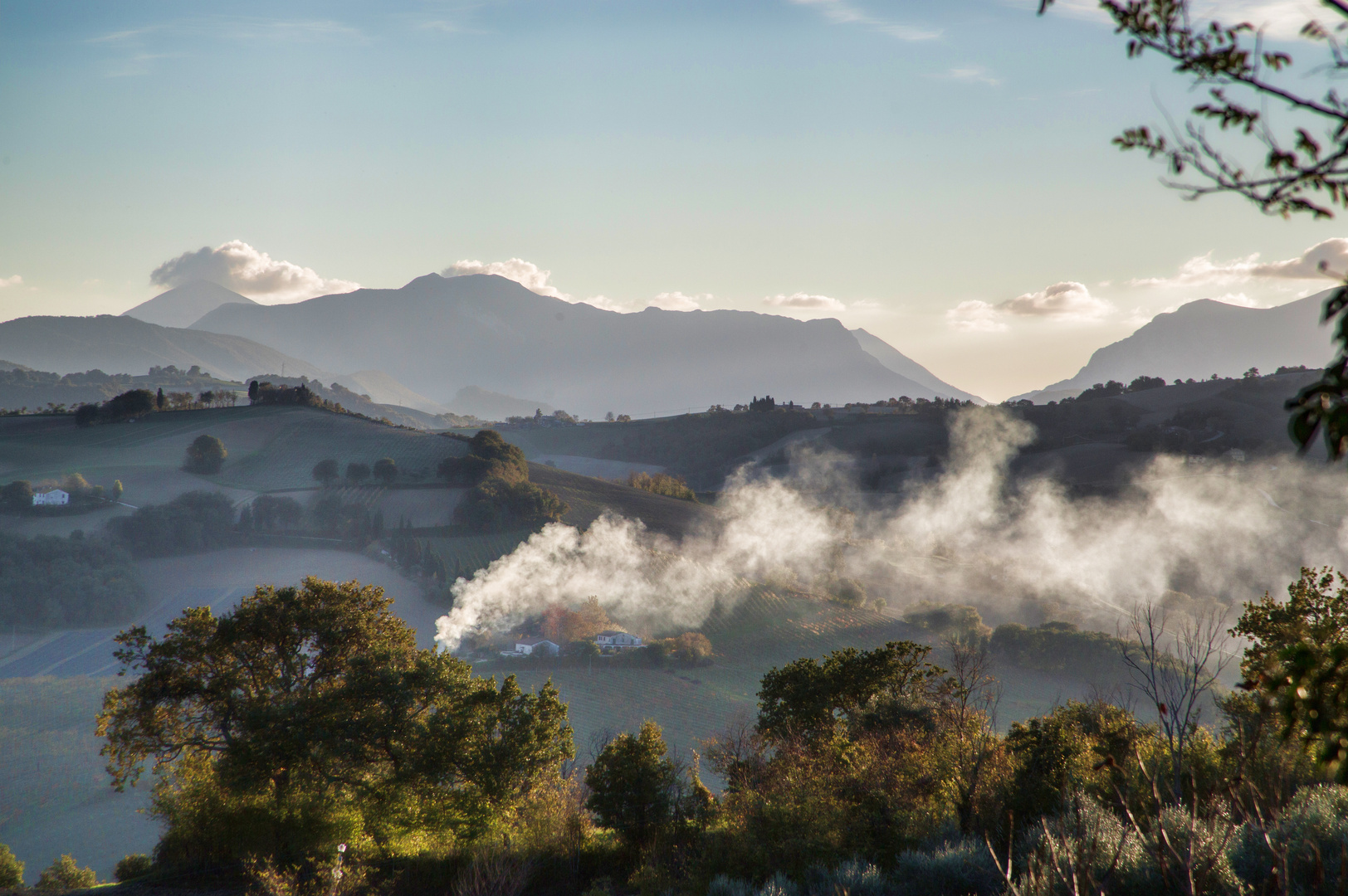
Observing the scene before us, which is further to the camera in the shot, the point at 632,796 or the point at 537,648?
the point at 537,648

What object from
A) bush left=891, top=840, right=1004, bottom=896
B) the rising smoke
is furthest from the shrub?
the rising smoke

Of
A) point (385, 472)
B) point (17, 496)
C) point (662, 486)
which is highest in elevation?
point (385, 472)

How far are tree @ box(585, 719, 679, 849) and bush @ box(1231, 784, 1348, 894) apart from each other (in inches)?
630

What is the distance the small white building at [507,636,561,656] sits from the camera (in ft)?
247

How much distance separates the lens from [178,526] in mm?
100500

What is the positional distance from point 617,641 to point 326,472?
207 feet

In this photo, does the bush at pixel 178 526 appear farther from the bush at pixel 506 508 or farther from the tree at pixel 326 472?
the bush at pixel 506 508

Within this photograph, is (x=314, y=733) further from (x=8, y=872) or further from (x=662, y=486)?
(x=662, y=486)

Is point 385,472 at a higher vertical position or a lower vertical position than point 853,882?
higher

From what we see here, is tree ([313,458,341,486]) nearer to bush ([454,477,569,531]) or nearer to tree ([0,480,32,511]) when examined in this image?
bush ([454,477,569,531])

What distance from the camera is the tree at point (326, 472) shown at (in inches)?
4537

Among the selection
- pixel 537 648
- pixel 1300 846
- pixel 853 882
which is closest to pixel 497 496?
pixel 537 648

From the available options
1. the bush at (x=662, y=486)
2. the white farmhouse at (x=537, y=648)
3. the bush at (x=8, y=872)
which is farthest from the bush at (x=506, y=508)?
the bush at (x=8, y=872)

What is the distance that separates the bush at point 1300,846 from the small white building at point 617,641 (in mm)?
68626
